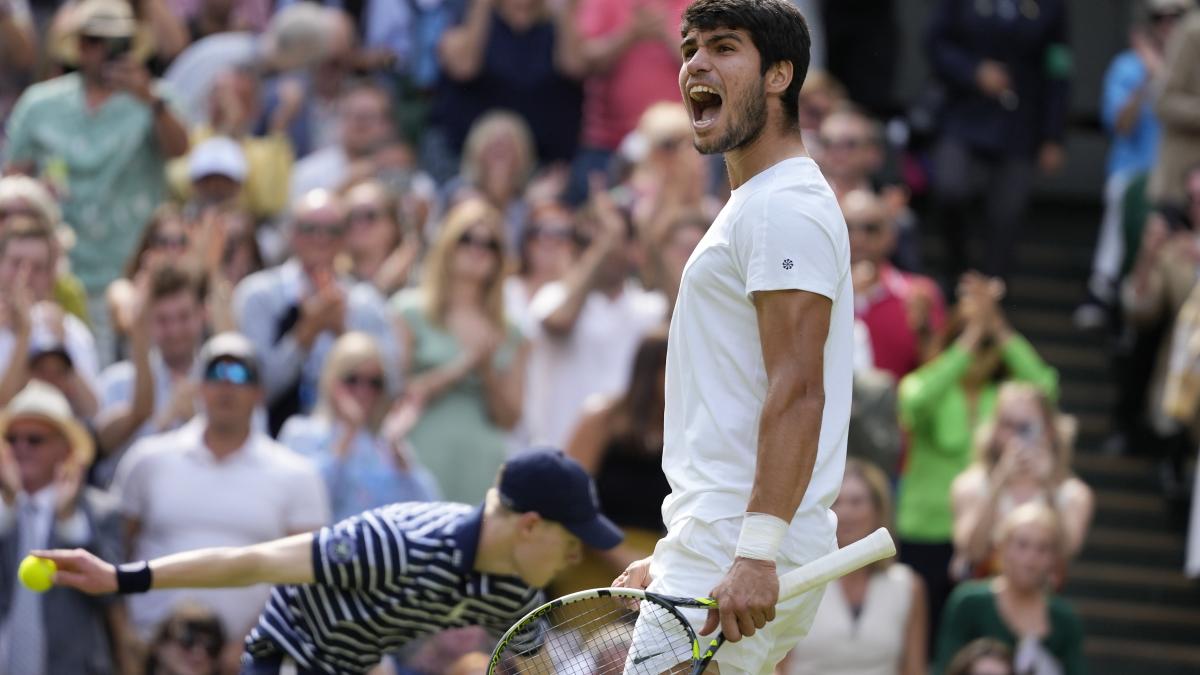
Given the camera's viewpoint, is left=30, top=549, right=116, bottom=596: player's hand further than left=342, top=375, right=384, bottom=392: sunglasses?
No

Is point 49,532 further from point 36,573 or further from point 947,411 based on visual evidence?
point 947,411

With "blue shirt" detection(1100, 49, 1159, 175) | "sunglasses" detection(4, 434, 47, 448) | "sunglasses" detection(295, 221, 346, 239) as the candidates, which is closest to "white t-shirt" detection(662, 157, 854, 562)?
"sunglasses" detection(4, 434, 47, 448)

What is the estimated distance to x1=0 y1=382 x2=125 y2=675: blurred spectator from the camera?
8117mm

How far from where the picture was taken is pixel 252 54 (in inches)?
487

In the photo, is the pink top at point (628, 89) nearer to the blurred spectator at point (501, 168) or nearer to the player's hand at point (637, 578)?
the blurred spectator at point (501, 168)

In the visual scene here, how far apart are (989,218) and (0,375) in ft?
20.8

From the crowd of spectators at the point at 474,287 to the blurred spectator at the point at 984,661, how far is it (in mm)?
17

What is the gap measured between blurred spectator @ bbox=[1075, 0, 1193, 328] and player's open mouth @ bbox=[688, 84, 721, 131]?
8781 mm

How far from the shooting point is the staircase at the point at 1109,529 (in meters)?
11.5

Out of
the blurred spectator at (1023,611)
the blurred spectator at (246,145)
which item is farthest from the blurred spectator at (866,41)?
the blurred spectator at (1023,611)

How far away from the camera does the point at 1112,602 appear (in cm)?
1177

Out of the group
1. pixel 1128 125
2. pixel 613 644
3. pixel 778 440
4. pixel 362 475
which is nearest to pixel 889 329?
pixel 362 475

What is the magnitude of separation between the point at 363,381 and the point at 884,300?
3051 mm

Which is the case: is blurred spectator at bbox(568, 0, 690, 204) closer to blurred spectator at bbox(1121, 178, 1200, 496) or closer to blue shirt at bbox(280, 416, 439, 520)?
blurred spectator at bbox(1121, 178, 1200, 496)
